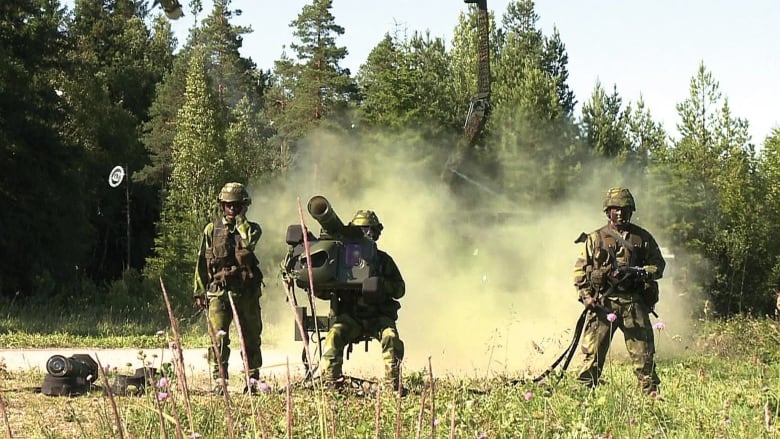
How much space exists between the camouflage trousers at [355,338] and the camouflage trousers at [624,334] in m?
1.64

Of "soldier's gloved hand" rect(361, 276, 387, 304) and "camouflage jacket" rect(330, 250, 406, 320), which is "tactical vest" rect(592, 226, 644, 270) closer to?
"camouflage jacket" rect(330, 250, 406, 320)

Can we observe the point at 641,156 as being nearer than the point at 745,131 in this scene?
Yes

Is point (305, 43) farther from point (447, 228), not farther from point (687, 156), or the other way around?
point (447, 228)

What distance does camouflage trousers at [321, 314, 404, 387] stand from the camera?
338 inches

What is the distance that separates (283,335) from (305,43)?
1223 inches

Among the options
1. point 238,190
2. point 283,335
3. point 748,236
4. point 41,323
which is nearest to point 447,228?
point 283,335

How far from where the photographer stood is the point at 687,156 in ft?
113

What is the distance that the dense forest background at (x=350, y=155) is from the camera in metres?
28.3

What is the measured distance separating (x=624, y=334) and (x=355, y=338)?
7.74 ft

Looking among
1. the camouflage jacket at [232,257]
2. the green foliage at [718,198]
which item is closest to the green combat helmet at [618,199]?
the camouflage jacket at [232,257]

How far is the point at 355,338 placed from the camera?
8.89 meters

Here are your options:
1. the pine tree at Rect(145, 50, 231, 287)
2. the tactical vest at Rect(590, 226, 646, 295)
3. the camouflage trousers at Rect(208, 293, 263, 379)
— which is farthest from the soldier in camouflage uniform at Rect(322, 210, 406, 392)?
the pine tree at Rect(145, 50, 231, 287)

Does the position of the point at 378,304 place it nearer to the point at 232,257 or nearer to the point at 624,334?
the point at 232,257

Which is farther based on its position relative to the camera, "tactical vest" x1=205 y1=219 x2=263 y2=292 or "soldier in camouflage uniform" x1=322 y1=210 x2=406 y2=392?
"tactical vest" x1=205 y1=219 x2=263 y2=292
